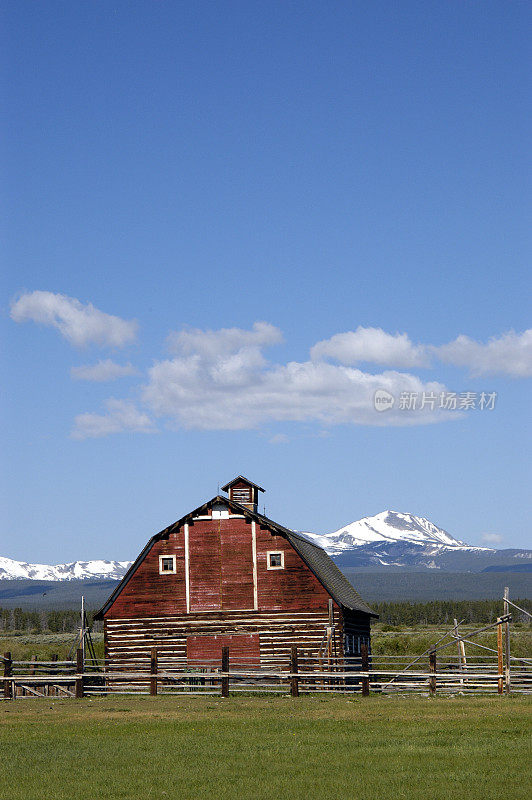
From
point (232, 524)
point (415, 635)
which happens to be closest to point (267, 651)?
point (232, 524)

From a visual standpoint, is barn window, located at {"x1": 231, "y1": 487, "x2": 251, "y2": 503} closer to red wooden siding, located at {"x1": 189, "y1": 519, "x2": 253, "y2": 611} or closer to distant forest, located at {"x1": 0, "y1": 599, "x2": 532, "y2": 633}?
red wooden siding, located at {"x1": 189, "y1": 519, "x2": 253, "y2": 611}

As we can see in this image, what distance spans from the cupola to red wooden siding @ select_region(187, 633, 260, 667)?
8.62 m

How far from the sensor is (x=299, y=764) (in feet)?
66.1

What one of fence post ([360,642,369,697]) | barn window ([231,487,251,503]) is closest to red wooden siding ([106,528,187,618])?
barn window ([231,487,251,503])

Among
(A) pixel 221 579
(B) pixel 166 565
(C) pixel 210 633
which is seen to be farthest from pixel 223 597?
(B) pixel 166 565

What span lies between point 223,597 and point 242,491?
8.21m

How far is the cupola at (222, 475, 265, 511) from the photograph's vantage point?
55.0 meters

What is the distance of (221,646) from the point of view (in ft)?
157

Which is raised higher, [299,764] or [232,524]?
[232,524]

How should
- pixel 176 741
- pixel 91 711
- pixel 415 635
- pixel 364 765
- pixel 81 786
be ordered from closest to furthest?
pixel 81 786, pixel 364 765, pixel 176 741, pixel 91 711, pixel 415 635

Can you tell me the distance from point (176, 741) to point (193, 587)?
2495cm

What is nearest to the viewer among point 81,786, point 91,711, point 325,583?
point 81,786

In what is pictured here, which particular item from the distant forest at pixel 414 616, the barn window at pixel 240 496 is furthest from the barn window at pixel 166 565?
the distant forest at pixel 414 616

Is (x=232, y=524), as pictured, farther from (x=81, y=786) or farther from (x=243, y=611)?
(x=81, y=786)
